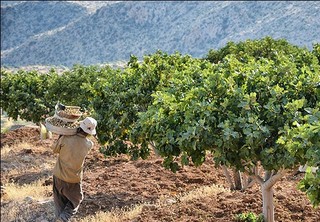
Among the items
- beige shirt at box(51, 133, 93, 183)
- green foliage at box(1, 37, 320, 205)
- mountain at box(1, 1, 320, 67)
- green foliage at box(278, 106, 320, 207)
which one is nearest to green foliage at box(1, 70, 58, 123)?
beige shirt at box(51, 133, 93, 183)

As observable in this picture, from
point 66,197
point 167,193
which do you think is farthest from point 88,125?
point 167,193

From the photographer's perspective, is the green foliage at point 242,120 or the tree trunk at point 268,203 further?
the tree trunk at point 268,203

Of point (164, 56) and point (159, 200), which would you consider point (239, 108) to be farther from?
point (164, 56)

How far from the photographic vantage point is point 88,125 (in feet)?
31.5

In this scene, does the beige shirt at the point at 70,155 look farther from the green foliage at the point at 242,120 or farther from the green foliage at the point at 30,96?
the green foliage at the point at 30,96

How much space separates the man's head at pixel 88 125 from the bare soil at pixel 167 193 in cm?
192

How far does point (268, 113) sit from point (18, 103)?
53.9 feet

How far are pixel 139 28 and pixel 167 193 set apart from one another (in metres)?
91.3

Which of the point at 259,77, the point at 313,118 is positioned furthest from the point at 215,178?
the point at 313,118

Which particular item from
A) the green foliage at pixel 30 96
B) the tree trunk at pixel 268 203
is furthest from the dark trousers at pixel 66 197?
the green foliage at pixel 30 96

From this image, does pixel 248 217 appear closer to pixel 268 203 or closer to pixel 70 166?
pixel 268 203

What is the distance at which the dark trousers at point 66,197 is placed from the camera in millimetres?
10102

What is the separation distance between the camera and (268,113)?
291 inches

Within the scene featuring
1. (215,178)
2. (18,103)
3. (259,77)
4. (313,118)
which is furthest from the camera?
(18,103)
